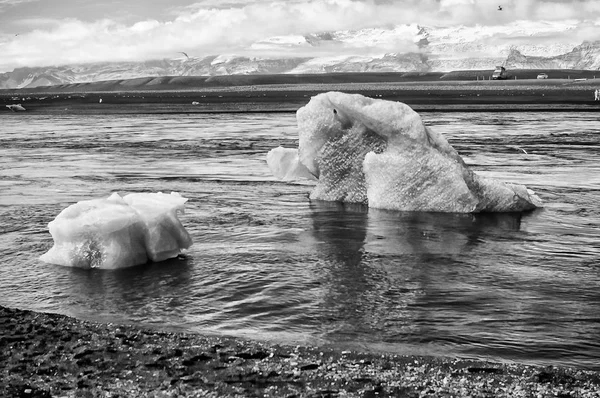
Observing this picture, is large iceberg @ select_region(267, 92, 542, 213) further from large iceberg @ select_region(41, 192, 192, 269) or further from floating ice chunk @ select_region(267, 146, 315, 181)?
large iceberg @ select_region(41, 192, 192, 269)

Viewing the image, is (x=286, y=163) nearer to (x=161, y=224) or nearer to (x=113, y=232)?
(x=161, y=224)

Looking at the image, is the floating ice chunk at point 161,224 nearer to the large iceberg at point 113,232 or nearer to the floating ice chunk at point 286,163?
the large iceberg at point 113,232

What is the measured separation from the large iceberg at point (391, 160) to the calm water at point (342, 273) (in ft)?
1.51

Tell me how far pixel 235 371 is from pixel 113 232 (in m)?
5.42

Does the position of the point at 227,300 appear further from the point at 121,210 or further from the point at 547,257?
the point at 547,257

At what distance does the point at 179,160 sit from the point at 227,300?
19.3 m

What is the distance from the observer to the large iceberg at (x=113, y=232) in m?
13.0

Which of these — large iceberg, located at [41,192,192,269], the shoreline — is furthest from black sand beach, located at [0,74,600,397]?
large iceberg, located at [41,192,192,269]

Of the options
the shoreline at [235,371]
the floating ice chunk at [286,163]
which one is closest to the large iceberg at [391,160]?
the floating ice chunk at [286,163]

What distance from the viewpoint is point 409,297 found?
37.6 ft

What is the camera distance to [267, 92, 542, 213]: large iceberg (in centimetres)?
1709

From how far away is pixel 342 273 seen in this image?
12875 mm

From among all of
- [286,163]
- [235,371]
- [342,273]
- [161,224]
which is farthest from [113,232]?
[286,163]

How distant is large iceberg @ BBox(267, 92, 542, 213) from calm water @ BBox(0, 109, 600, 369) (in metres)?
0.46
